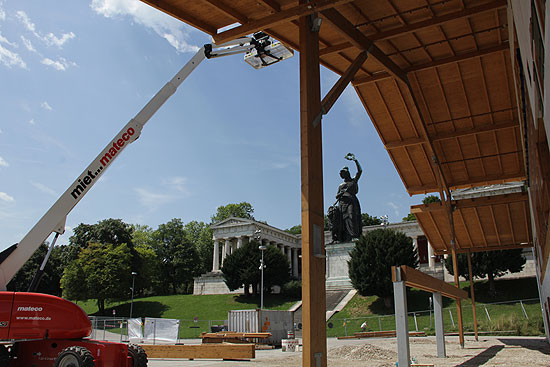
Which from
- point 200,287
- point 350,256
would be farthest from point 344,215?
point 200,287

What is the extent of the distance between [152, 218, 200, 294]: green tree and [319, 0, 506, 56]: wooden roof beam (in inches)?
3126

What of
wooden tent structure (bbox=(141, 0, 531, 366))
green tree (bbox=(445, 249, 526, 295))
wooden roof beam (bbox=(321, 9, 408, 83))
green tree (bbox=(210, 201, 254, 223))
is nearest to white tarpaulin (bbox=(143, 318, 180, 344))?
wooden tent structure (bbox=(141, 0, 531, 366))

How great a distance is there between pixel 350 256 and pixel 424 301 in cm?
895

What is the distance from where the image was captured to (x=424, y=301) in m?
43.9

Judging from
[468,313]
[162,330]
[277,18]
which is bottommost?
[162,330]

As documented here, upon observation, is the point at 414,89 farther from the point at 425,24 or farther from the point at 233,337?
the point at 233,337

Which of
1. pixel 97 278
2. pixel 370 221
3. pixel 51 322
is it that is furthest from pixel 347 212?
pixel 370 221

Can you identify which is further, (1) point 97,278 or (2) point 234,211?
(2) point 234,211

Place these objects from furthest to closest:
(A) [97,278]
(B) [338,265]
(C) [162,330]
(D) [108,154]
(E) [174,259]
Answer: (E) [174,259] → (A) [97,278] → (B) [338,265] → (C) [162,330] → (D) [108,154]

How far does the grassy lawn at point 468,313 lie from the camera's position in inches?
1109

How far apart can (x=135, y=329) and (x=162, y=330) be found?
497cm

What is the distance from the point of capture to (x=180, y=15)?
974 centimetres

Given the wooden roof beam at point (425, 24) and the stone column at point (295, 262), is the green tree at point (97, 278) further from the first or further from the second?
the wooden roof beam at point (425, 24)

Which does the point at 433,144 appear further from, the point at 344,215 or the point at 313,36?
the point at 344,215
